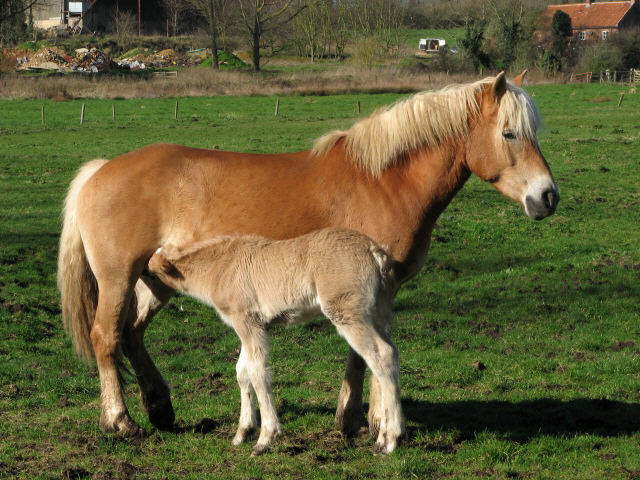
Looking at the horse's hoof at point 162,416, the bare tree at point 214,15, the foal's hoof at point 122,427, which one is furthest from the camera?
the bare tree at point 214,15

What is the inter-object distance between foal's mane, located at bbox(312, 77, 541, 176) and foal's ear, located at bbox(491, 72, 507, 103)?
45 millimetres

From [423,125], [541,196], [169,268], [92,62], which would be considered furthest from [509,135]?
[92,62]

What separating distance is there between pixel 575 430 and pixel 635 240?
29.4 ft

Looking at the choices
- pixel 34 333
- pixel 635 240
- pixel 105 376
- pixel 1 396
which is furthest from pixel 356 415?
pixel 635 240

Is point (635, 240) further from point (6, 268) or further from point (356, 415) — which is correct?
point (6, 268)

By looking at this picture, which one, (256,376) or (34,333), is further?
(34,333)

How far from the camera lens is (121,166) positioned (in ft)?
21.6

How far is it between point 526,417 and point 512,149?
91.6 inches

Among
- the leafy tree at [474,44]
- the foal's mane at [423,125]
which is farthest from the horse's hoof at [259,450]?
the leafy tree at [474,44]

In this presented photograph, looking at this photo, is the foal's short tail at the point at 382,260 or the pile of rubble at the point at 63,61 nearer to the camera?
the foal's short tail at the point at 382,260

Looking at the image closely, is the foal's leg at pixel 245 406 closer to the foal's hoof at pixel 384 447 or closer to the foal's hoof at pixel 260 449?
the foal's hoof at pixel 260 449

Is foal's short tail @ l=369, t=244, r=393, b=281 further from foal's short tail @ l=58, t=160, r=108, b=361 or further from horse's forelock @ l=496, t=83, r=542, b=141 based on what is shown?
foal's short tail @ l=58, t=160, r=108, b=361

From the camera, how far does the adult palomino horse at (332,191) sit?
617 cm

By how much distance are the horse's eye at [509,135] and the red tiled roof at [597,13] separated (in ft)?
308
